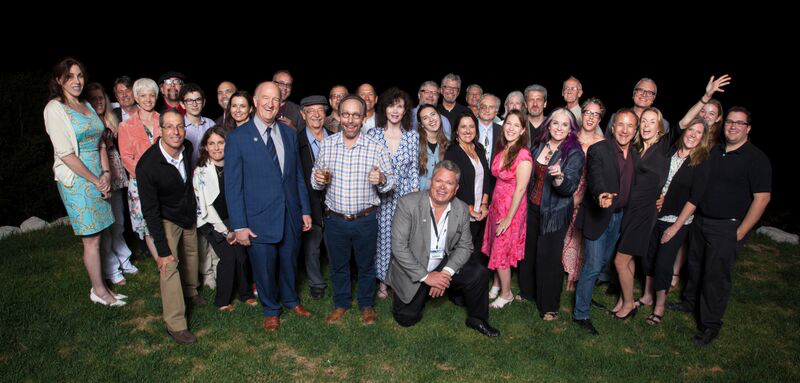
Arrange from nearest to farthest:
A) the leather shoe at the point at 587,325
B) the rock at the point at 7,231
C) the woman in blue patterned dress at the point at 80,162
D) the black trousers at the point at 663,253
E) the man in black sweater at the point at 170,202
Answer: the man in black sweater at the point at 170,202, the woman in blue patterned dress at the point at 80,162, the leather shoe at the point at 587,325, the black trousers at the point at 663,253, the rock at the point at 7,231

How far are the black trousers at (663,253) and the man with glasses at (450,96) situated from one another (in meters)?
2.24

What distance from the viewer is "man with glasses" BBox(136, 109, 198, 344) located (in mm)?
3465

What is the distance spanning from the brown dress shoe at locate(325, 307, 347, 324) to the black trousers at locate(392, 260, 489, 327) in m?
0.42

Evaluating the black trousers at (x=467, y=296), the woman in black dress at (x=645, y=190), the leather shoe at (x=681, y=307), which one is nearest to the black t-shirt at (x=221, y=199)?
the black trousers at (x=467, y=296)

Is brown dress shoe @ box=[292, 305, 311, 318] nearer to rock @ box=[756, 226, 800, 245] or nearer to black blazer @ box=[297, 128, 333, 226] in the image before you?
black blazer @ box=[297, 128, 333, 226]

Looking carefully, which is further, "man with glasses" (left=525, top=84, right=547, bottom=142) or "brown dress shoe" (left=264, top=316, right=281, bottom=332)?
"man with glasses" (left=525, top=84, right=547, bottom=142)

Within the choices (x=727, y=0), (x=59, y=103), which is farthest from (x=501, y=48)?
(x=59, y=103)

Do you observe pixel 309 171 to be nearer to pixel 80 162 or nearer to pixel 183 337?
pixel 183 337

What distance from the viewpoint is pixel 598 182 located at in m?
3.70

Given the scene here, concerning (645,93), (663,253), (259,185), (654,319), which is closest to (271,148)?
(259,185)

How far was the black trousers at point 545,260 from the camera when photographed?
402cm

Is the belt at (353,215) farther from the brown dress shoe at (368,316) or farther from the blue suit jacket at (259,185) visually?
the brown dress shoe at (368,316)

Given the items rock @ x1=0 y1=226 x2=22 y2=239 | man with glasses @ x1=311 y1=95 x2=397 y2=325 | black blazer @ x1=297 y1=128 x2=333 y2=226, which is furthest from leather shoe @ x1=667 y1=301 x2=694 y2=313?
rock @ x1=0 y1=226 x2=22 y2=239

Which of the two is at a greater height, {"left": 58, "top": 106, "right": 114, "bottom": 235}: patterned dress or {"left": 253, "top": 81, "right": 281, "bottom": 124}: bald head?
{"left": 253, "top": 81, "right": 281, "bottom": 124}: bald head
